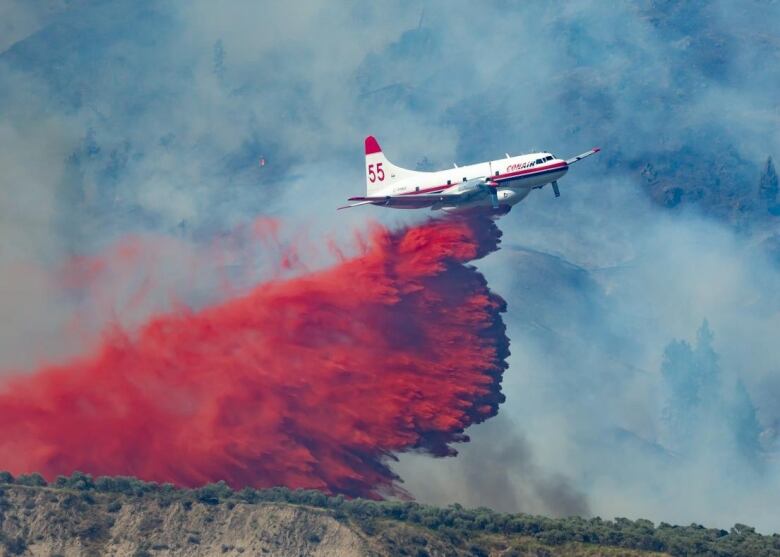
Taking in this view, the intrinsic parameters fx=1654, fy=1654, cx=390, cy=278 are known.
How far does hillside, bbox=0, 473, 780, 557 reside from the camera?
80500 millimetres

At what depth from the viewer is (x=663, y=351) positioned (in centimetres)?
19612

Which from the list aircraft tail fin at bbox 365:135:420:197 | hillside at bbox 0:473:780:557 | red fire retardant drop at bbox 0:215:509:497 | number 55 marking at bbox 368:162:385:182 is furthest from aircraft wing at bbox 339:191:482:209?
hillside at bbox 0:473:780:557

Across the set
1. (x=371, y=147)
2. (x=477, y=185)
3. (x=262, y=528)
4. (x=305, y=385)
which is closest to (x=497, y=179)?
(x=477, y=185)

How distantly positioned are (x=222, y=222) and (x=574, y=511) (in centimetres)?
7710

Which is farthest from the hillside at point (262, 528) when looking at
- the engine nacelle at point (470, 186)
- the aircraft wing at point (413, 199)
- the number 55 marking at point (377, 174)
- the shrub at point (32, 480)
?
the number 55 marking at point (377, 174)

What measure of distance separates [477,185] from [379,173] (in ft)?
26.9

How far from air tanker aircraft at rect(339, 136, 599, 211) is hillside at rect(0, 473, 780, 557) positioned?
691 inches

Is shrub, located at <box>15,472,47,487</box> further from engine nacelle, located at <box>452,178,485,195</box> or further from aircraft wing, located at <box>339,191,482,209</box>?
engine nacelle, located at <box>452,178,485,195</box>

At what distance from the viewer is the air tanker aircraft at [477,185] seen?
3637 inches

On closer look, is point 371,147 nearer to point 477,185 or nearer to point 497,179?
point 477,185

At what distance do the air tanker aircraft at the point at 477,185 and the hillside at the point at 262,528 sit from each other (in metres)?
17.5

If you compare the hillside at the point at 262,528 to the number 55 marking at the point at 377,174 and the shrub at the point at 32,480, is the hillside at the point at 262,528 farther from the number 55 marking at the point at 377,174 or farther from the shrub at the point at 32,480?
the number 55 marking at the point at 377,174

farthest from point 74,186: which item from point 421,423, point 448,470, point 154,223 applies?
point 421,423

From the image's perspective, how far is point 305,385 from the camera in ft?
296
